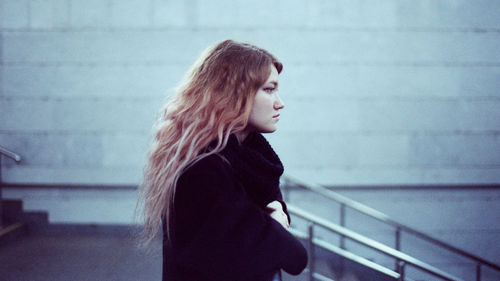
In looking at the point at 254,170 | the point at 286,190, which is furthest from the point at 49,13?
the point at 254,170

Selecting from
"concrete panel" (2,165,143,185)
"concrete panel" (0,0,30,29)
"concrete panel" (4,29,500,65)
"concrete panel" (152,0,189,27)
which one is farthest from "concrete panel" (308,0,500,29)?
"concrete panel" (0,0,30,29)

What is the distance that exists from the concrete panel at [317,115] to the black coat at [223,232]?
3.38m

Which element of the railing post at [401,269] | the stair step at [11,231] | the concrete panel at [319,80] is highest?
the concrete panel at [319,80]

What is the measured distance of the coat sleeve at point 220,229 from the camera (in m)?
1.04

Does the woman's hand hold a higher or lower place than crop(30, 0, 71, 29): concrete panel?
lower

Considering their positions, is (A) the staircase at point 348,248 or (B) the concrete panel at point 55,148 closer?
(A) the staircase at point 348,248

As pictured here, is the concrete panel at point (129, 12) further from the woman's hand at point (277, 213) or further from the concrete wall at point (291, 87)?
the woman's hand at point (277, 213)

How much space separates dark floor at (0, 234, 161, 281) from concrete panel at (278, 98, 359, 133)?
6.58ft

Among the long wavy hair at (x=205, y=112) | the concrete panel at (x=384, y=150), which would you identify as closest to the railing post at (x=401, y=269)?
the long wavy hair at (x=205, y=112)

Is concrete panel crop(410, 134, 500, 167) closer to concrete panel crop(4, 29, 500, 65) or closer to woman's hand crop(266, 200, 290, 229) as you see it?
concrete panel crop(4, 29, 500, 65)

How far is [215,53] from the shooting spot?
1.23 meters

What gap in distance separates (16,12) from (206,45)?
2.20 meters

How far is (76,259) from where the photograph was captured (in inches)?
145

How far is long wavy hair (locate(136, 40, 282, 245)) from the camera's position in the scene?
112 cm
